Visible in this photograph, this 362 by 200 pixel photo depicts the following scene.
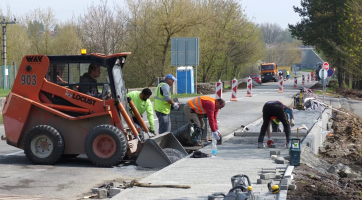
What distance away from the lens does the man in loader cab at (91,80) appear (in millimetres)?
10398

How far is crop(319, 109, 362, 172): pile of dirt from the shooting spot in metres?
12.5

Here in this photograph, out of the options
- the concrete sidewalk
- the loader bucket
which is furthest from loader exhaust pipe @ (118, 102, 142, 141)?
the concrete sidewalk

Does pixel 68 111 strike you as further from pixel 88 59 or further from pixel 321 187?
pixel 321 187

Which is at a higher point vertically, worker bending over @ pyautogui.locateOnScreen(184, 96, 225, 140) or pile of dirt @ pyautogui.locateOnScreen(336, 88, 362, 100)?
worker bending over @ pyautogui.locateOnScreen(184, 96, 225, 140)

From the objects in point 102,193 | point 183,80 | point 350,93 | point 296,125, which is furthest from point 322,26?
point 102,193

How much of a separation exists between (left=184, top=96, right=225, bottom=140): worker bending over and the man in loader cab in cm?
228

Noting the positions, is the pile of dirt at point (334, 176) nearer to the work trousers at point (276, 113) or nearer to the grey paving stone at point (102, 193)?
the work trousers at point (276, 113)

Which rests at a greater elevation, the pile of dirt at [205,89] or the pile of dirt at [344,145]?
the pile of dirt at [205,89]

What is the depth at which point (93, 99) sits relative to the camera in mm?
10242

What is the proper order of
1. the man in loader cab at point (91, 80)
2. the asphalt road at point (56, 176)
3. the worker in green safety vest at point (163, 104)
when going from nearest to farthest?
the asphalt road at point (56, 176)
the man in loader cab at point (91, 80)
the worker in green safety vest at point (163, 104)

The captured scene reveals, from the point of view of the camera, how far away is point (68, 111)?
10.3 m

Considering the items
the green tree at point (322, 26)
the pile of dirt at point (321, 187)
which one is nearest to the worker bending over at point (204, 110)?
the pile of dirt at point (321, 187)

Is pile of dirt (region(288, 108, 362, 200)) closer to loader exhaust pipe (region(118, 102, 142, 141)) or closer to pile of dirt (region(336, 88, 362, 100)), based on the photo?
loader exhaust pipe (region(118, 102, 142, 141))

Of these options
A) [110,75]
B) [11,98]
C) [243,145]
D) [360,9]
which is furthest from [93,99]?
[360,9]
